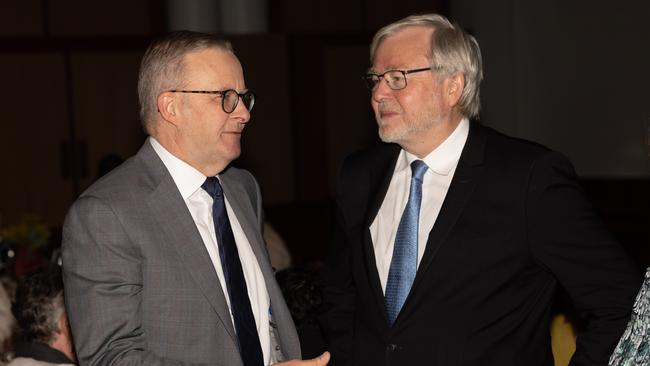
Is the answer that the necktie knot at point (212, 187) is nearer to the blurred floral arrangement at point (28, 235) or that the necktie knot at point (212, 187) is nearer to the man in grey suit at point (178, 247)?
the man in grey suit at point (178, 247)

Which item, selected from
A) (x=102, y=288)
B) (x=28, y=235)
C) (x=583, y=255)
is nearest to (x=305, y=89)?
(x=28, y=235)

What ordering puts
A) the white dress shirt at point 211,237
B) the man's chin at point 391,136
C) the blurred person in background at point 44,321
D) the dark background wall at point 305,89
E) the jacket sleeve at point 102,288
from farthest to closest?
the dark background wall at point 305,89 → the blurred person in background at point 44,321 → the man's chin at point 391,136 → the white dress shirt at point 211,237 → the jacket sleeve at point 102,288

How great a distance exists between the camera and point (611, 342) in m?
2.55

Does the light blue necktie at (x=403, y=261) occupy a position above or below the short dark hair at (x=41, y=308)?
above

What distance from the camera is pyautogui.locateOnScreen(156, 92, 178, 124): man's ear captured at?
232cm

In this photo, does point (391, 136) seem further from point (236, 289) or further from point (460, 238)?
point (236, 289)

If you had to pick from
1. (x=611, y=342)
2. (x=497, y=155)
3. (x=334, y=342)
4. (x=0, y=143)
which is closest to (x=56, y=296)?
(x=334, y=342)

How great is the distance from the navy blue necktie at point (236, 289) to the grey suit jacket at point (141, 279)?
0.16ft

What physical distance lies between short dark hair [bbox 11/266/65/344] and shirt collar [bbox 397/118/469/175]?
1292 millimetres

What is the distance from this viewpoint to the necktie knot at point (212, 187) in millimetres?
2414

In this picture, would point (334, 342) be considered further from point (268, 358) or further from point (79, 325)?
point (79, 325)

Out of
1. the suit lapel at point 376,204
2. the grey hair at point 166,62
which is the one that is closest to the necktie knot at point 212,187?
the grey hair at point 166,62

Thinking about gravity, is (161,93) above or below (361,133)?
above

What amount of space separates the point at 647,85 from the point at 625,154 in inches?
30.2
